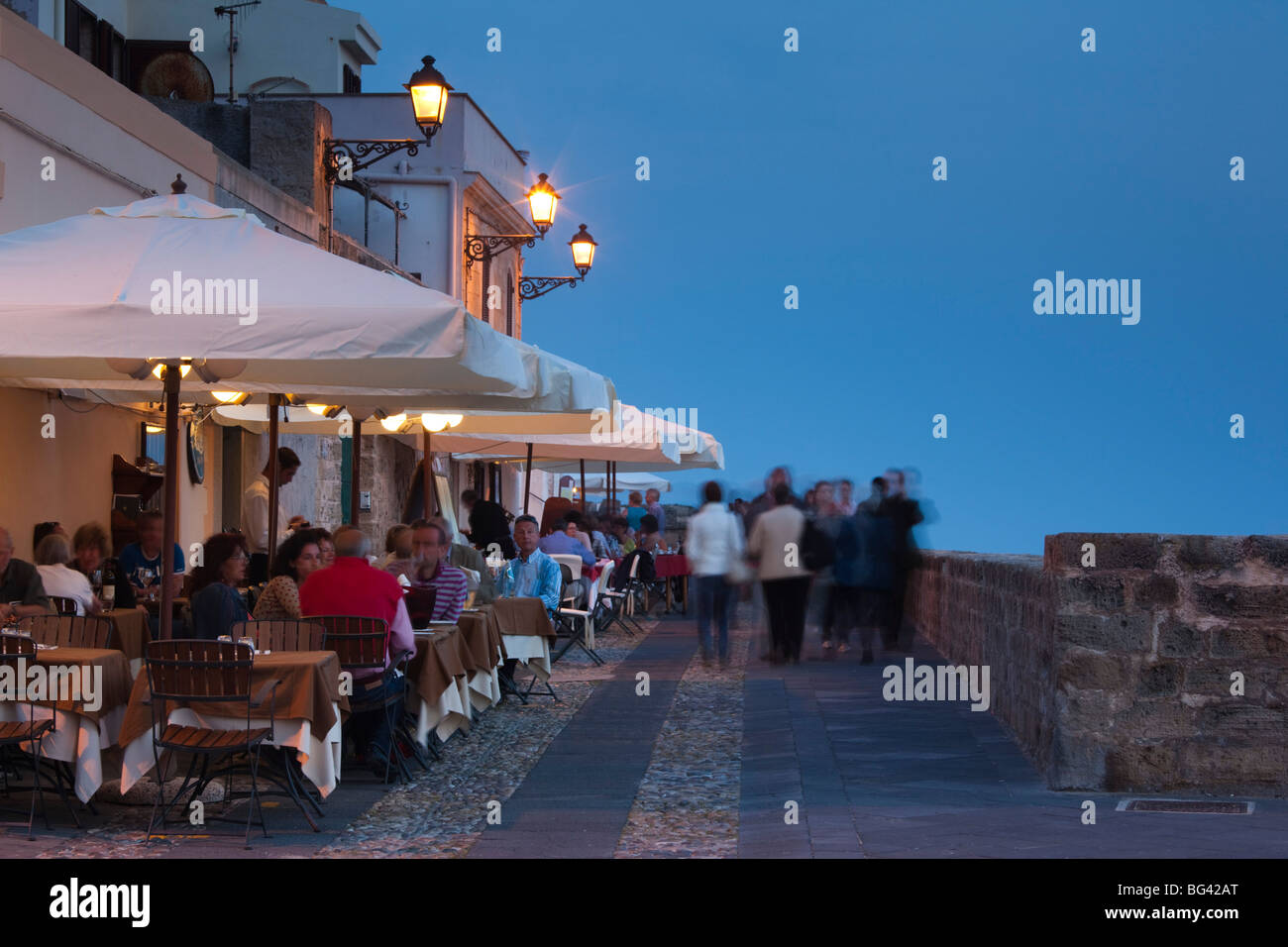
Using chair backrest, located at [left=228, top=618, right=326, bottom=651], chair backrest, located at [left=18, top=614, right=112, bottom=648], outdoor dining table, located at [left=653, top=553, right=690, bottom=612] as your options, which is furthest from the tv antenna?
chair backrest, located at [left=228, top=618, right=326, bottom=651]

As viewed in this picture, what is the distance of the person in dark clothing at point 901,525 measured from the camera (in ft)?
46.6

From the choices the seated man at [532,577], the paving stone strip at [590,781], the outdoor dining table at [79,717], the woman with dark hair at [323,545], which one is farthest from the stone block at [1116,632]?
the seated man at [532,577]

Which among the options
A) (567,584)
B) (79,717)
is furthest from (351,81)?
(79,717)

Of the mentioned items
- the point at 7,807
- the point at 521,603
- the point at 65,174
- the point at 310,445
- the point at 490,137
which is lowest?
the point at 7,807

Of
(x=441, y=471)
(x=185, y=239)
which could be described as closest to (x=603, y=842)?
(x=185, y=239)

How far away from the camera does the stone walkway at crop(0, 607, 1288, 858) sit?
6.44 meters

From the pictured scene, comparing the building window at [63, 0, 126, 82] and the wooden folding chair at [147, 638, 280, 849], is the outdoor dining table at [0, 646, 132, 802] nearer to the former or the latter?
the wooden folding chair at [147, 638, 280, 849]

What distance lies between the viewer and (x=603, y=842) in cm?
671

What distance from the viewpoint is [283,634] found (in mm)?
7883

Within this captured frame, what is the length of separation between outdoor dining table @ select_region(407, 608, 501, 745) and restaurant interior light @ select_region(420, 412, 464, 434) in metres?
3.09

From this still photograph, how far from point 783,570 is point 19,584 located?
6762mm
